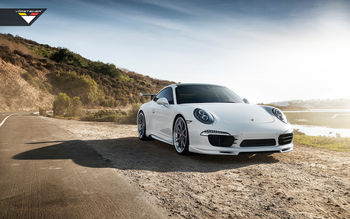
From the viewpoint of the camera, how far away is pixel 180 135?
18.8ft

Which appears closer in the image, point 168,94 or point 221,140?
point 221,140

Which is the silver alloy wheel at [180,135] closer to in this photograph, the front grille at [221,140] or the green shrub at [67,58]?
the front grille at [221,140]

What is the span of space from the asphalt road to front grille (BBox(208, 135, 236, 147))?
5.50 feet

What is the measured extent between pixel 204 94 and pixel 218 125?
1.68m

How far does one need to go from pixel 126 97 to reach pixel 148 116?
45711mm

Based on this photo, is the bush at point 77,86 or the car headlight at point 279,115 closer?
the car headlight at point 279,115

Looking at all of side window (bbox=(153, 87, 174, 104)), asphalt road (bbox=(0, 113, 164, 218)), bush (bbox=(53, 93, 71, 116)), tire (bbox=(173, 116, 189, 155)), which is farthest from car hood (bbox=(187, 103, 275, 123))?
bush (bbox=(53, 93, 71, 116))

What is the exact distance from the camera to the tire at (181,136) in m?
5.46

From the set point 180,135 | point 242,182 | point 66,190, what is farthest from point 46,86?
point 242,182

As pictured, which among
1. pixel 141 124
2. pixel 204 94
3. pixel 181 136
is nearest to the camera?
pixel 181 136

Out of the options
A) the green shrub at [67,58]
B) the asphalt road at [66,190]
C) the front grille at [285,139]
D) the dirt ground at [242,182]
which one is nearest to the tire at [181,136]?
the dirt ground at [242,182]

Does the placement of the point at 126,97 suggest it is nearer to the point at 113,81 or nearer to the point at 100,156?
the point at 113,81

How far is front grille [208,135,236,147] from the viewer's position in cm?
492

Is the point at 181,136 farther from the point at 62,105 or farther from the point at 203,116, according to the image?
the point at 62,105
